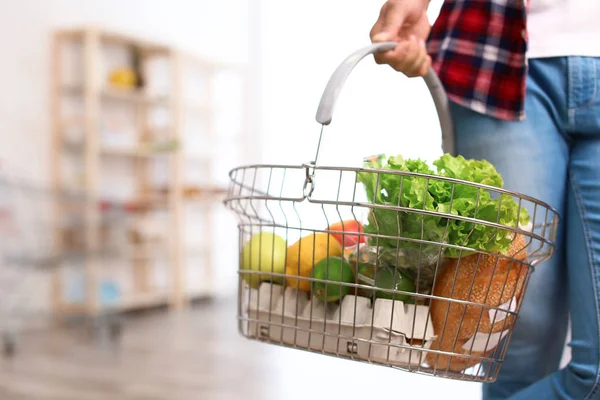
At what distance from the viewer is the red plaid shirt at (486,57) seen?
106cm

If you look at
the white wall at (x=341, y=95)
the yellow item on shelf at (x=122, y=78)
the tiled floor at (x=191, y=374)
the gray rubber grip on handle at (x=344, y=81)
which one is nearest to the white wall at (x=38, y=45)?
the yellow item on shelf at (x=122, y=78)

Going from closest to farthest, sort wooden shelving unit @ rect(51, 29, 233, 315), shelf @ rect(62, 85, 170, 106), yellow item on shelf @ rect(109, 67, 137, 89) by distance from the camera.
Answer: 1. wooden shelving unit @ rect(51, 29, 233, 315)
2. shelf @ rect(62, 85, 170, 106)
3. yellow item on shelf @ rect(109, 67, 137, 89)

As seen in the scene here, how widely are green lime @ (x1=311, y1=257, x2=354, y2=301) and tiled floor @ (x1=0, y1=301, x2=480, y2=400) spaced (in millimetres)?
1742

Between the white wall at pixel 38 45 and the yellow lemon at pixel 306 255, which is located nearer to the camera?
the yellow lemon at pixel 306 255

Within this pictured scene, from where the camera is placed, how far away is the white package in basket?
800 mm

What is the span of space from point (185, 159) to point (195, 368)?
2686mm

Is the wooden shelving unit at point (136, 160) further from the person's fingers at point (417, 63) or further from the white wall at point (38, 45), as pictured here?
the person's fingers at point (417, 63)

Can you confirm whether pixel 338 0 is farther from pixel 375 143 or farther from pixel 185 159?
→ pixel 185 159

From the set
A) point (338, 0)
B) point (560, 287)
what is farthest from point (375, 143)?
point (560, 287)

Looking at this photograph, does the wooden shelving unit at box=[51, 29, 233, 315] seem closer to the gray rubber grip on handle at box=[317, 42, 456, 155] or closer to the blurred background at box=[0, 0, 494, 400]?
the blurred background at box=[0, 0, 494, 400]

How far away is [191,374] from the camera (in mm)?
2824

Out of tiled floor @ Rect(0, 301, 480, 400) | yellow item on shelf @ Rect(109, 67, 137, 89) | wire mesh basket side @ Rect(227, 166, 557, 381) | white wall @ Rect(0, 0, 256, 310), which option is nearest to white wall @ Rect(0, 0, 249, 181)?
white wall @ Rect(0, 0, 256, 310)

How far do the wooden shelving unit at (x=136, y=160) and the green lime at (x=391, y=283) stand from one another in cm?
309

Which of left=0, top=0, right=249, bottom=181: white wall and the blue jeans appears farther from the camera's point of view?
left=0, top=0, right=249, bottom=181: white wall
